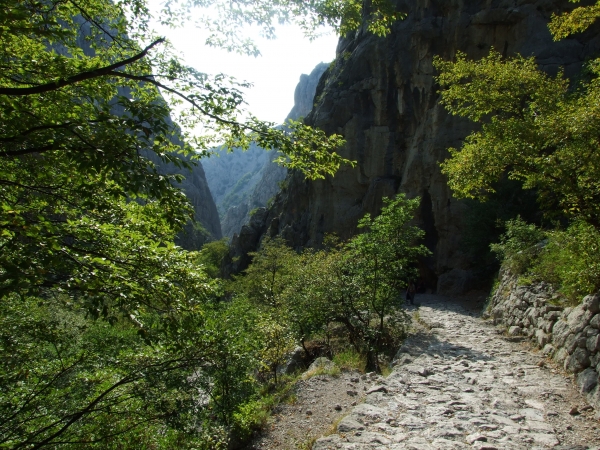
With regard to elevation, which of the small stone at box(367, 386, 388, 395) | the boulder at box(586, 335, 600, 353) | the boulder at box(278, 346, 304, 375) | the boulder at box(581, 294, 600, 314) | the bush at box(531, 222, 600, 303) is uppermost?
the bush at box(531, 222, 600, 303)

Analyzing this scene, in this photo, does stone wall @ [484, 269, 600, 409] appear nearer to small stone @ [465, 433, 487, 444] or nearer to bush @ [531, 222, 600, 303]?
bush @ [531, 222, 600, 303]

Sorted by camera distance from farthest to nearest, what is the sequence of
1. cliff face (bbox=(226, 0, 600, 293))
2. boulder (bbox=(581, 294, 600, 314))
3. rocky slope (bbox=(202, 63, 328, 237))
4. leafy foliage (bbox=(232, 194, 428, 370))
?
rocky slope (bbox=(202, 63, 328, 237)) < cliff face (bbox=(226, 0, 600, 293)) < leafy foliage (bbox=(232, 194, 428, 370)) < boulder (bbox=(581, 294, 600, 314))

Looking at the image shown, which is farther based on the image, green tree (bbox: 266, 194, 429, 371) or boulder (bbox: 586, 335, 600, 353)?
green tree (bbox: 266, 194, 429, 371)

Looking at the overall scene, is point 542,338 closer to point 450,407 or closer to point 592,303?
point 592,303

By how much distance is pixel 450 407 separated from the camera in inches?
208

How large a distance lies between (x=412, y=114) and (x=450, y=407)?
27.0 m

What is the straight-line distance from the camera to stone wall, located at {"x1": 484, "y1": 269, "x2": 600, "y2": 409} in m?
5.26

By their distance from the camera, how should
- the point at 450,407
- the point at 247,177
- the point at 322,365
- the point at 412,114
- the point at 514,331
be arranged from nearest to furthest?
the point at 450,407 < the point at 322,365 < the point at 514,331 < the point at 412,114 < the point at 247,177

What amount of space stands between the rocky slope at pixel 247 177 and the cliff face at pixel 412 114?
48896 mm

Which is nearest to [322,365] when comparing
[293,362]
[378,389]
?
[378,389]

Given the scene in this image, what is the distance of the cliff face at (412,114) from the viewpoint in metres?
22.5

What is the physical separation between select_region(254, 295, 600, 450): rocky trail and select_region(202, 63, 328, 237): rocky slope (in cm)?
7633

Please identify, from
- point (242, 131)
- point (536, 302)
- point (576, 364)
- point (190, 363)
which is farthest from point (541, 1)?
point (190, 363)

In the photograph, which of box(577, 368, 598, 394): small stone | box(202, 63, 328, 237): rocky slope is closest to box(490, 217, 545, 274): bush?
box(577, 368, 598, 394): small stone
